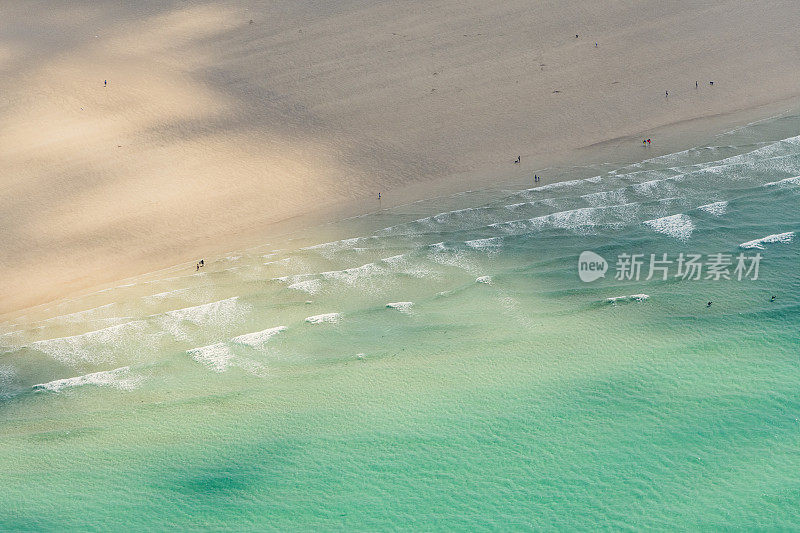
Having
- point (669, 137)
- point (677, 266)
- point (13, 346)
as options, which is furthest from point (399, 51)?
point (13, 346)

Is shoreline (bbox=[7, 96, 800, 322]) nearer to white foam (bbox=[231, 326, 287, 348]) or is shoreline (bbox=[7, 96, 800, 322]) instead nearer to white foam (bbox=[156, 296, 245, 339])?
white foam (bbox=[156, 296, 245, 339])

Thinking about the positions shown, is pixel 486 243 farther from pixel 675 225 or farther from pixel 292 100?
pixel 292 100

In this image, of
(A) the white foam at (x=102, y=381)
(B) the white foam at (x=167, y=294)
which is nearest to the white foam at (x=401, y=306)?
(B) the white foam at (x=167, y=294)

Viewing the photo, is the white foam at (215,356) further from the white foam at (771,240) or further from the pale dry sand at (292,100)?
the white foam at (771,240)

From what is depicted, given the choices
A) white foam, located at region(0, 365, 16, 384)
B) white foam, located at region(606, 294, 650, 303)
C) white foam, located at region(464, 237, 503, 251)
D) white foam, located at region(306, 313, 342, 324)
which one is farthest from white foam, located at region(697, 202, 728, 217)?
white foam, located at region(0, 365, 16, 384)

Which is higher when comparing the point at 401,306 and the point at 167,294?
the point at 167,294

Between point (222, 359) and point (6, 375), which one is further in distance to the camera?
point (222, 359)

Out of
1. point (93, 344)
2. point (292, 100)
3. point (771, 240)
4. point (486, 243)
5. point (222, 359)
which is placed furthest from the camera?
point (292, 100)

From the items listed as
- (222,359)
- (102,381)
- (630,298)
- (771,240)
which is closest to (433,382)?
(222,359)
